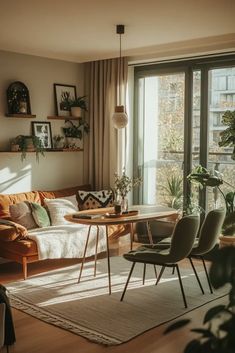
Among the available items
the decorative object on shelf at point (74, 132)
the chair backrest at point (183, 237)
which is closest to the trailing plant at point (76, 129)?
the decorative object on shelf at point (74, 132)

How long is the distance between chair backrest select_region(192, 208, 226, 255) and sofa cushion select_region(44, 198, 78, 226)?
1.93 metres

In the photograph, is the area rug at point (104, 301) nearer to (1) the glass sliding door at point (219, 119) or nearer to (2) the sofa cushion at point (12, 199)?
(2) the sofa cushion at point (12, 199)

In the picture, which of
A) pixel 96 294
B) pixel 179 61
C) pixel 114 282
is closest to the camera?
pixel 96 294

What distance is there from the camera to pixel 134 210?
510 cm

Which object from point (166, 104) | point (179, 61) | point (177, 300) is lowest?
Answer: point (177, 300)

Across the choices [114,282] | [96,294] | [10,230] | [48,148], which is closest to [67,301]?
[96,294]

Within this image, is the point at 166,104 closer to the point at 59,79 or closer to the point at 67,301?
the point at 59,79

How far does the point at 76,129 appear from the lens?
6.75m

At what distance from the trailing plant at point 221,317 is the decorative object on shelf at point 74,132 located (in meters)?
5.58

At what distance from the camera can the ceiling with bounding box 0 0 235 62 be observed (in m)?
4.01

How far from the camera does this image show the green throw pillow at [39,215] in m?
5.54

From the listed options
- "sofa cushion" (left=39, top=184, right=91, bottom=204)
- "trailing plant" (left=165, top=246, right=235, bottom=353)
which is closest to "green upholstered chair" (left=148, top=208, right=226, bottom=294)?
"sofa cushion" (left=39, top=184, right=91, bottom=204)

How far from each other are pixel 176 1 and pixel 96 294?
264 cm

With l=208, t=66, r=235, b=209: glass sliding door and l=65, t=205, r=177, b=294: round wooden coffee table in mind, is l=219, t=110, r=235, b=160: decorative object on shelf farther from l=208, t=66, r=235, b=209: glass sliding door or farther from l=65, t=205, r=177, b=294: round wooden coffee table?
l=65, t=205, r=177, b=294: round wooden coffee table
